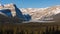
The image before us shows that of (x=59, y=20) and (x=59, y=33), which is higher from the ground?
(x=59, y=20)

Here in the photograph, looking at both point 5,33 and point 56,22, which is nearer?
point 5,33

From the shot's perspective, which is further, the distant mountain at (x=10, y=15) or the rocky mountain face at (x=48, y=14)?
the rocky mountain face at (x=48, y=14)

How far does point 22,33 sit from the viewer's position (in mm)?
3471

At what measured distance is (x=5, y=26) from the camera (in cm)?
335

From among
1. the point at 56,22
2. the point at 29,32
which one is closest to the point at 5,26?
the point at 29,32

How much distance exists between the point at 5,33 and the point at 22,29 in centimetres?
32

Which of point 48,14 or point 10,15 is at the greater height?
point 10,15

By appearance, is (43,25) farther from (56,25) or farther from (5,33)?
(5,33)

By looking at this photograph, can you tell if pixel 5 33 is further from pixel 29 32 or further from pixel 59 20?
pixel 59 20

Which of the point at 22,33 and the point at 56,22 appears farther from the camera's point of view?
the point at 56,22

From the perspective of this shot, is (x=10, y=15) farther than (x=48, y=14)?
No

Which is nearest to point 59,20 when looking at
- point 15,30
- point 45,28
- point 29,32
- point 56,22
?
point 56,22

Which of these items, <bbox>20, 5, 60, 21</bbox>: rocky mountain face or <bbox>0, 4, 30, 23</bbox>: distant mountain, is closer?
<bbox>0, 4, 30, 23</bbox>: distant mountain

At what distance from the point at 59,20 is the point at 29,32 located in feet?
2.21
